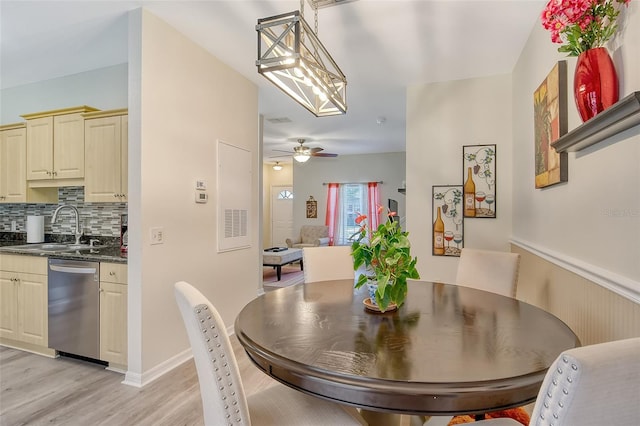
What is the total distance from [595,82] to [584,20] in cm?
25

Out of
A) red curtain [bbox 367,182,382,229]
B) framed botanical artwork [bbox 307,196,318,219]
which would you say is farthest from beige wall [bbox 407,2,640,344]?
framed botanical artwork [bbox 307,196,318,219]

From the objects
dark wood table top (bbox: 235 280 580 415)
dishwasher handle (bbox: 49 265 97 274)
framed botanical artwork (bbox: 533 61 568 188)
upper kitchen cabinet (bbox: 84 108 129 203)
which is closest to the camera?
dark wood table top (bbox: 235 280 580 415)

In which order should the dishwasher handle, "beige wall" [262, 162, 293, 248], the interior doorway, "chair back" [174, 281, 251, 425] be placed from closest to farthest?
"chair back" [174, 281, 251, 425] < the dishwasher handle < the interior doorway < "beige wall" [262, 162, 293, 248]

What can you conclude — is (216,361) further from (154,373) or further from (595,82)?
(154,373)

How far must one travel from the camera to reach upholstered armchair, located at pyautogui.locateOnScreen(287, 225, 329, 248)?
7.72 meters

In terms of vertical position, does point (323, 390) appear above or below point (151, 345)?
above

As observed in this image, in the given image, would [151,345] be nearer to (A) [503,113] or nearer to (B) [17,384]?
(B) [17,384]

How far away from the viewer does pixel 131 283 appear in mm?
2318

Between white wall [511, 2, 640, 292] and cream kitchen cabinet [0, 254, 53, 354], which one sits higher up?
white wall [511, 2, 640, 292]

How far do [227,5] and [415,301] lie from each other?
2310mm

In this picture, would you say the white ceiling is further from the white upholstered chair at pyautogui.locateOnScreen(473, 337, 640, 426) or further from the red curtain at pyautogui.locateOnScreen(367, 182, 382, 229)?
the red curtain at pyautogui.locateOnScreen(367, 182, 382, 229)

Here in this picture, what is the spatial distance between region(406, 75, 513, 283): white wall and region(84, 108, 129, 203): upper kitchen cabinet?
2858mm

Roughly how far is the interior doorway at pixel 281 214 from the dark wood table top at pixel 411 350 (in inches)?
308

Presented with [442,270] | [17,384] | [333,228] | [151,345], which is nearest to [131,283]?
[151,345]
